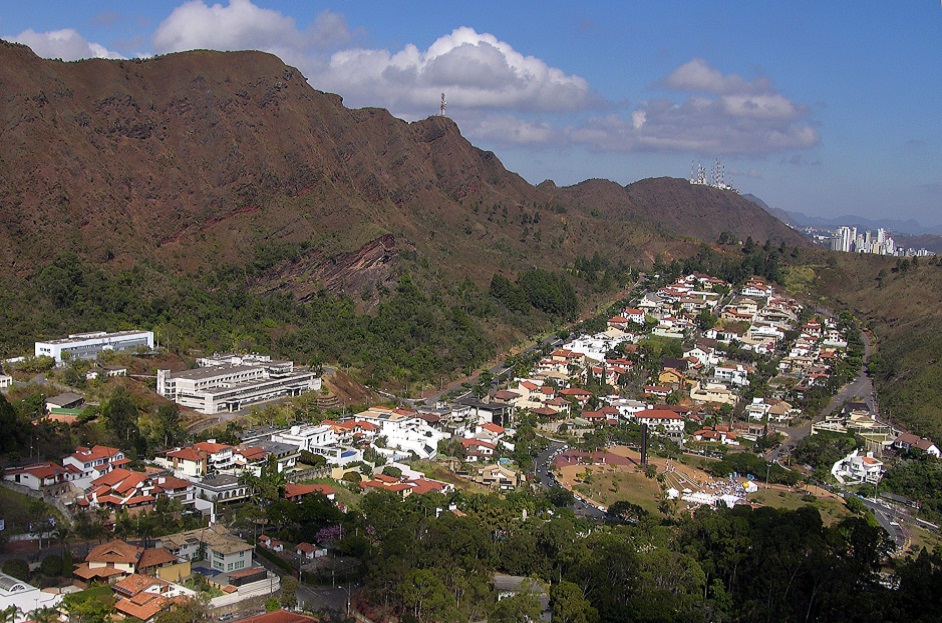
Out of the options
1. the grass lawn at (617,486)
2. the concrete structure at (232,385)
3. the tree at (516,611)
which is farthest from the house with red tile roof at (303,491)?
the grass lawn at (617,486)

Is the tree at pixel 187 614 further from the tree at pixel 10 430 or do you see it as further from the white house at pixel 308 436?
the white house at pixel 308 436

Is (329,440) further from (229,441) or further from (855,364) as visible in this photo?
(855,364)

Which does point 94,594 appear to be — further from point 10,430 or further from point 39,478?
point 10,430

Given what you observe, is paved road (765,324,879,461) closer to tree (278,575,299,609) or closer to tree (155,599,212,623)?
tree (278,575,299,609)

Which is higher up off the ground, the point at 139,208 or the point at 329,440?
the point at 139,208

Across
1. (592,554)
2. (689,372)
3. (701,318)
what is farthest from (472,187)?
(592,554)

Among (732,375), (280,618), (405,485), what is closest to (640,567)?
(280,618)

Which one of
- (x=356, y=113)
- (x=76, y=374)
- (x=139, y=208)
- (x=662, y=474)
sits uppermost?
(x=356, y=113)
